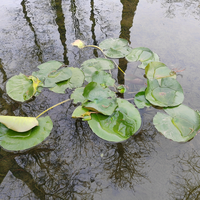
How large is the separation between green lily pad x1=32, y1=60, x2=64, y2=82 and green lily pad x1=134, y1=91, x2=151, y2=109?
1272mm

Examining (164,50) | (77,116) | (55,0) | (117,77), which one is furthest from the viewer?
(55,0)

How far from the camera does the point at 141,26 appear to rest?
3512mm

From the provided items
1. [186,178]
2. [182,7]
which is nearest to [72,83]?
[186,178]

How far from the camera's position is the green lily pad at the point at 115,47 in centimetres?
273

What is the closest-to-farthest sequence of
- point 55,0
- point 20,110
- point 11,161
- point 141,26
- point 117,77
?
point 11,161 → point 20,110 → point 117,77 → point 141,26 → point 55,0

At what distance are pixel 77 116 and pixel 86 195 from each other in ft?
2.65

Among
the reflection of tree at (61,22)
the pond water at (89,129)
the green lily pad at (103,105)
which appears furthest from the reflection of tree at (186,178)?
the reflection of tree at (61,22)

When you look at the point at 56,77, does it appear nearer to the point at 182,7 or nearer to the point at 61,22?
the point at 61,22

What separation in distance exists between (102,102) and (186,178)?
1.16 meters

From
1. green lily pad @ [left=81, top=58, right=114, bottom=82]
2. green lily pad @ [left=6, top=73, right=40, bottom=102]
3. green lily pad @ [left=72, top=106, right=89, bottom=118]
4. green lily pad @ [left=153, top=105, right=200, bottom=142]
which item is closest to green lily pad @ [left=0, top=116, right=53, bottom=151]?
green lily pad @ [left=72, top=106, right=89, bottom=118]

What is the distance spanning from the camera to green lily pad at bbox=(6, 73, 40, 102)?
2.12m

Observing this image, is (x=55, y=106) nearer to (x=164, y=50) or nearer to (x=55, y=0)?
(x=164, y=50)

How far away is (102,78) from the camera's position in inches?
88.9

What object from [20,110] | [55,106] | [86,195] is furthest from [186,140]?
[20,110]
